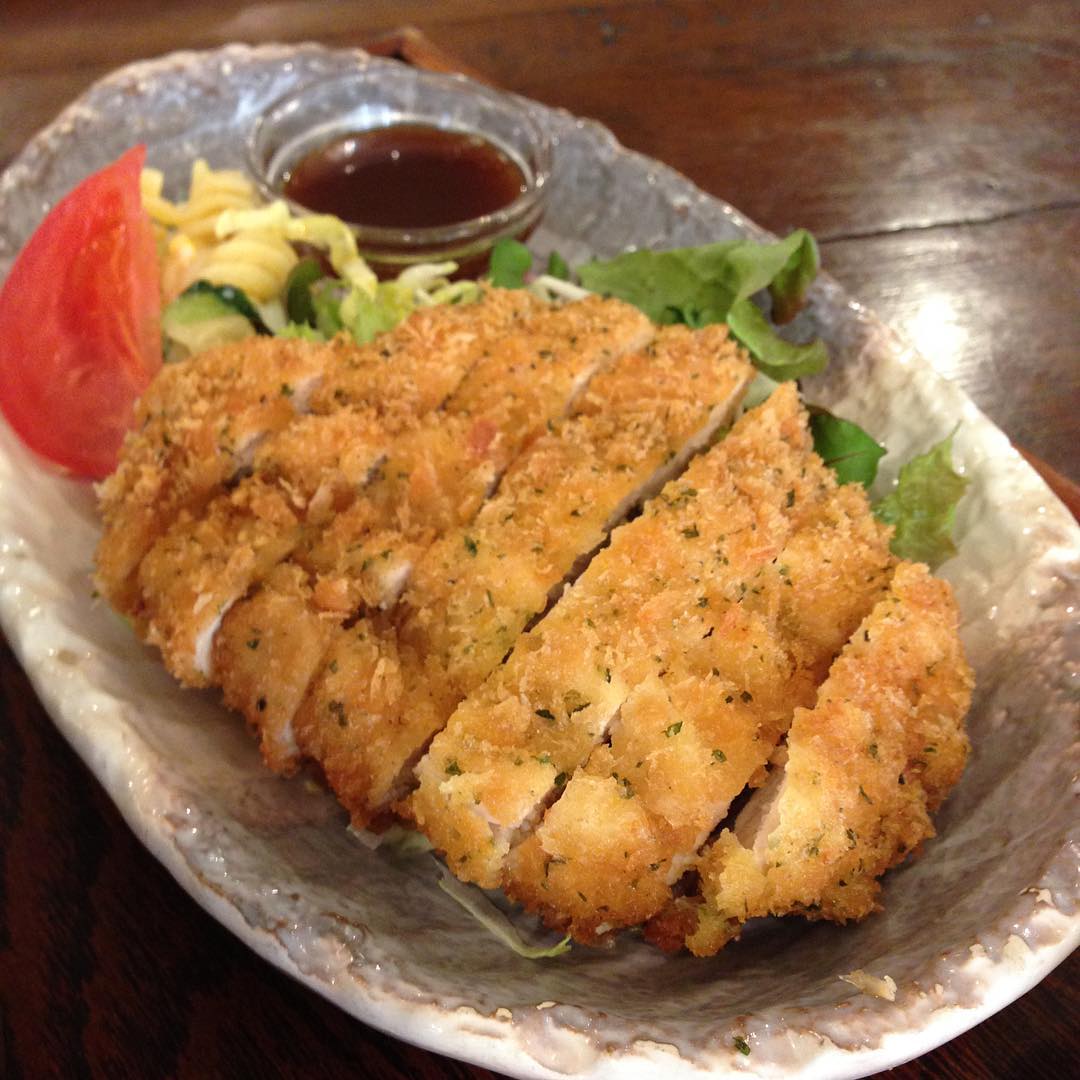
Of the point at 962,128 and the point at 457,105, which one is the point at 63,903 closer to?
the point at 457,105

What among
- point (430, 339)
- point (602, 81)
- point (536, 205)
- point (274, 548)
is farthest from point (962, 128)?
point (274, 548)

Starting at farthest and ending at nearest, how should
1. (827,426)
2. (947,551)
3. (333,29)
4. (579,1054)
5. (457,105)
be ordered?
(333,29), (457,105), (827,426), (947,551), (579,1054)

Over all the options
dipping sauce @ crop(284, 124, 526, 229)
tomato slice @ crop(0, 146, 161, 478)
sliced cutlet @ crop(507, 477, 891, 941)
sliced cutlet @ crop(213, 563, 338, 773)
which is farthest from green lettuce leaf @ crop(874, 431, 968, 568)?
tomato slice @ crop(0, 146, 161, 478)

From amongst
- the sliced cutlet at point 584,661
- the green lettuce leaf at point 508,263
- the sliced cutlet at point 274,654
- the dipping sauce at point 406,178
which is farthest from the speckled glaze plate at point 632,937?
the dipping sauce at point 406,178

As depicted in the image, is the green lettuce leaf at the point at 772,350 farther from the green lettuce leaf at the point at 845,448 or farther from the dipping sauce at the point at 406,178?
the dipping sauce at the point at 406,178

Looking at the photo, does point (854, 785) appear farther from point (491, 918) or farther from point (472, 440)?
point (472, 440)

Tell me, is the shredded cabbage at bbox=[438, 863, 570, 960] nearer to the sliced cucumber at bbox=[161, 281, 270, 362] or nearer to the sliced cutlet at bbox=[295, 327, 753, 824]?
the sliced cutlet at bbox=[295, 327, 753, 824]

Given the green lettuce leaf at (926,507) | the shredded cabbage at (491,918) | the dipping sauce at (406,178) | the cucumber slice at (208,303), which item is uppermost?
the dipping sauce at (406,178)
